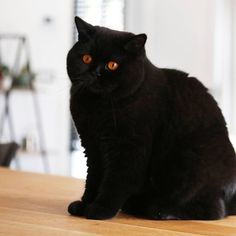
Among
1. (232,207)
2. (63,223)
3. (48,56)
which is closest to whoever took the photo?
(63,223)

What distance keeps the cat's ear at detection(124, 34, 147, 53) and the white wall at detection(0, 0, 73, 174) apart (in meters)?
2.97

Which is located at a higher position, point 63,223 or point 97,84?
point 97,84

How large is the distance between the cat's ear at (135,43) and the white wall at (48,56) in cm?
297

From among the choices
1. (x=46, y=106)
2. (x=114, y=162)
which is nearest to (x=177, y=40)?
(x=46, y=106)

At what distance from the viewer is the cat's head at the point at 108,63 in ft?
2.87

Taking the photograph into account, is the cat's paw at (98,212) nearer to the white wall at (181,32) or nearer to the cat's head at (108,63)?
the cat's head at (108,63)

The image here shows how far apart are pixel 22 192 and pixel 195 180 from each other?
0.52 metres

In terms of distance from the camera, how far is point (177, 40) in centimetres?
291

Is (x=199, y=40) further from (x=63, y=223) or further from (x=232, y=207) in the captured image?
(x=63, y=223)

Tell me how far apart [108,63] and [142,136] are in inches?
6.3

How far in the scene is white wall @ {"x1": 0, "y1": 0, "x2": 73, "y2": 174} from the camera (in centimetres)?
383

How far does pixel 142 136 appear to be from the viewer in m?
0.89

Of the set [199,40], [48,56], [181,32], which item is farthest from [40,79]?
[199,40]

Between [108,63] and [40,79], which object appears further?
[40,79]
